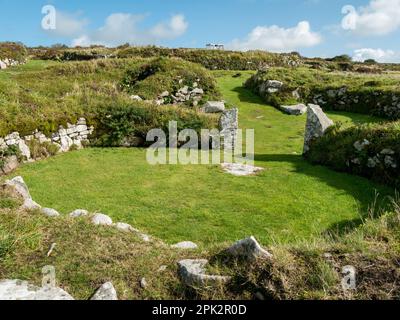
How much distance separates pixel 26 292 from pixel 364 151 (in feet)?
35.6

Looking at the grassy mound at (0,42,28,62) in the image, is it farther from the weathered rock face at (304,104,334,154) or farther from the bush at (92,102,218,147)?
the weathered rock face at (304,104,334,154)

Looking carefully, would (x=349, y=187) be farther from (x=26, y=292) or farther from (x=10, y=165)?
(x=10, y=165)

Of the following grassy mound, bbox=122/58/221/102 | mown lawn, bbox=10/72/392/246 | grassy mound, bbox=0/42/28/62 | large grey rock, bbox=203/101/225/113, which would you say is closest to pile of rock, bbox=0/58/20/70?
grassy mound, bbox=0/42/28/62

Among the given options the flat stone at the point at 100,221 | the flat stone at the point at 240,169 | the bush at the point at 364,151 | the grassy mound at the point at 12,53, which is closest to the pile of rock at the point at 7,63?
the grassy mound at the point at 12,53

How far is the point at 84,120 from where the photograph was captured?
53.7 feet

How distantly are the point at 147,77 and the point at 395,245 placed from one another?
23.3 m

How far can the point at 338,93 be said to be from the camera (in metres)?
25.3

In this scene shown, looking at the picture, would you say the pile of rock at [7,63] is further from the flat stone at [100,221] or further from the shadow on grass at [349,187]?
the flat stone at [100,221]

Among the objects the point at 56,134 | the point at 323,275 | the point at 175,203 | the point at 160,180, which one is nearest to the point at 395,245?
the point at 323,275

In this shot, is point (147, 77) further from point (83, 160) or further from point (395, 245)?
point (395, 245)

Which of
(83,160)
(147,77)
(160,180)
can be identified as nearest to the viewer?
(160,180)

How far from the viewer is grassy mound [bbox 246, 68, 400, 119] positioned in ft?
74.2

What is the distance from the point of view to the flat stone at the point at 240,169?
42.4 ft

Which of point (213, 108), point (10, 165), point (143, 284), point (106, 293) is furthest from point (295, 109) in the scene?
point (106, 293)
